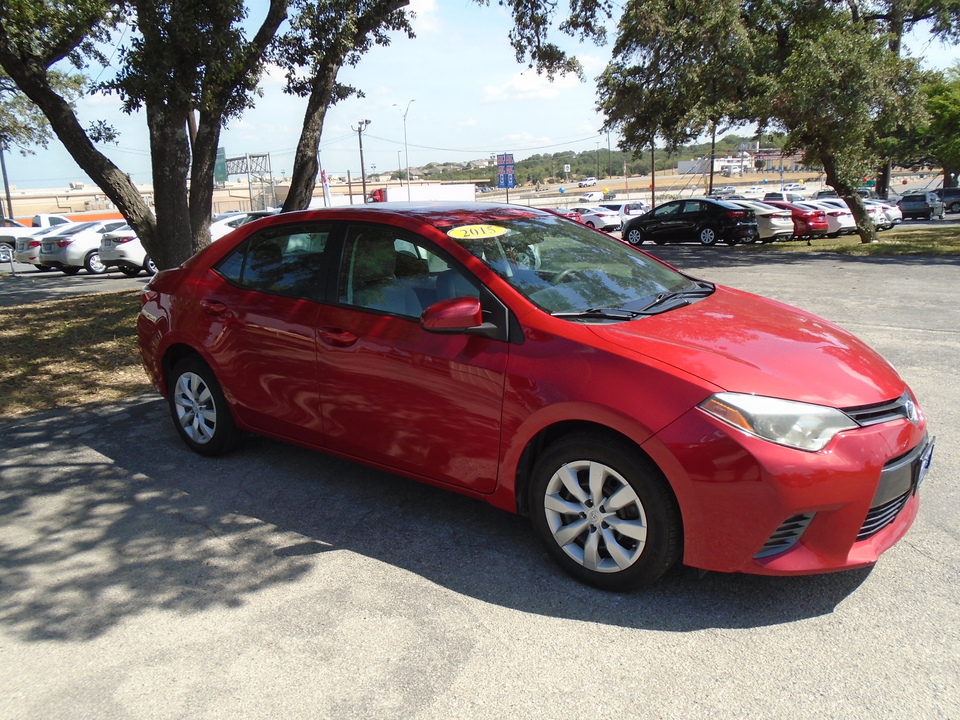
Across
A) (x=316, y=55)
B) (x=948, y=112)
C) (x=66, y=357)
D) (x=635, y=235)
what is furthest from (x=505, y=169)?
(x=66, y=357)

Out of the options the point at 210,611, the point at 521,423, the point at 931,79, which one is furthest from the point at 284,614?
the point at 931,79

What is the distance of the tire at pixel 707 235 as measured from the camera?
23.8 meters

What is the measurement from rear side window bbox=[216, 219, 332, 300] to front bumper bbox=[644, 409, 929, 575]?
7.48 ft

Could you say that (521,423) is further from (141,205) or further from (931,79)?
(931,79)

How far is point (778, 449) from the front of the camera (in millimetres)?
2879

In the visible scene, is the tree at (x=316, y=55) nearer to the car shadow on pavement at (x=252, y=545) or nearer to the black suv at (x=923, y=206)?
the car shadow on pavement at (x=252, y=545)

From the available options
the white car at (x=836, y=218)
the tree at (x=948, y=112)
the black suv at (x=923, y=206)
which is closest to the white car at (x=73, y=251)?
the white car at (x=836, y=218)

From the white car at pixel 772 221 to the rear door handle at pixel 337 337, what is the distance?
21601 mm

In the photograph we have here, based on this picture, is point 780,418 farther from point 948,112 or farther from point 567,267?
point 948,112

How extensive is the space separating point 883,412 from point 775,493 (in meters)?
0.69

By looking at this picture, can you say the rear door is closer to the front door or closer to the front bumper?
the front door

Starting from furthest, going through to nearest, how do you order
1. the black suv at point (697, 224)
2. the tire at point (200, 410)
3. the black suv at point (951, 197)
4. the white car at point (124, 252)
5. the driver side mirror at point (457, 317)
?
the black suv at point (951, 197)
the black suv at point (697, 224)
the white car at point (124, 252)
the tire at point (200, 410)
the driver side mirror at point (457, 317)

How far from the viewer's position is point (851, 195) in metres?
21.5

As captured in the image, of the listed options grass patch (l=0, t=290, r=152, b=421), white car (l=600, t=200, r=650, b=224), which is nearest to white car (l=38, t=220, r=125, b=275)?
grass patch (l=0, t=290, r=152, b=421)
